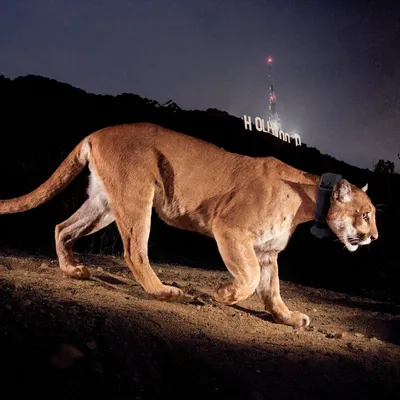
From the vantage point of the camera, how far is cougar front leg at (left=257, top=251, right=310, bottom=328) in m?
4.26

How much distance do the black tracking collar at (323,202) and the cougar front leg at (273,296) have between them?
0.56m

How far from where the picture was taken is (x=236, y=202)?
4.18m

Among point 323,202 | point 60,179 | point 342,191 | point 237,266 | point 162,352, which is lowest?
point 162,352

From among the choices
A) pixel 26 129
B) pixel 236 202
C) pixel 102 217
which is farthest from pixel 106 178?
pixel 26 129

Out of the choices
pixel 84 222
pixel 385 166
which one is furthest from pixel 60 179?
pixel 385 166

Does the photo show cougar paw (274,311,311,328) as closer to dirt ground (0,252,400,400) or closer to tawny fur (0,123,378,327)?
tawny fur (0,123,378,327)

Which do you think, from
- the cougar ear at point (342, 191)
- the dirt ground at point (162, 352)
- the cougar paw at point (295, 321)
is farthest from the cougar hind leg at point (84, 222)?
the cougar ear at point (342, 191)

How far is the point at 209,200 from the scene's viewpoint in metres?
4.39

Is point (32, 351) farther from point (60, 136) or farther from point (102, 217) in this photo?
point (60, 136)

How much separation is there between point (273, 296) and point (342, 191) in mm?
1203

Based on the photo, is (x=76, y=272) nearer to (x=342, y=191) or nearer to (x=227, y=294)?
(x=227, y=294)

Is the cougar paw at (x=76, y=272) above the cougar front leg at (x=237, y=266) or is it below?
below

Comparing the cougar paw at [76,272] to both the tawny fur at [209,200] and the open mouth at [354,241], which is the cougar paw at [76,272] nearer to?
the tawny fur at [209,200]

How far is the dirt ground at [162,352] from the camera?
2301mm
